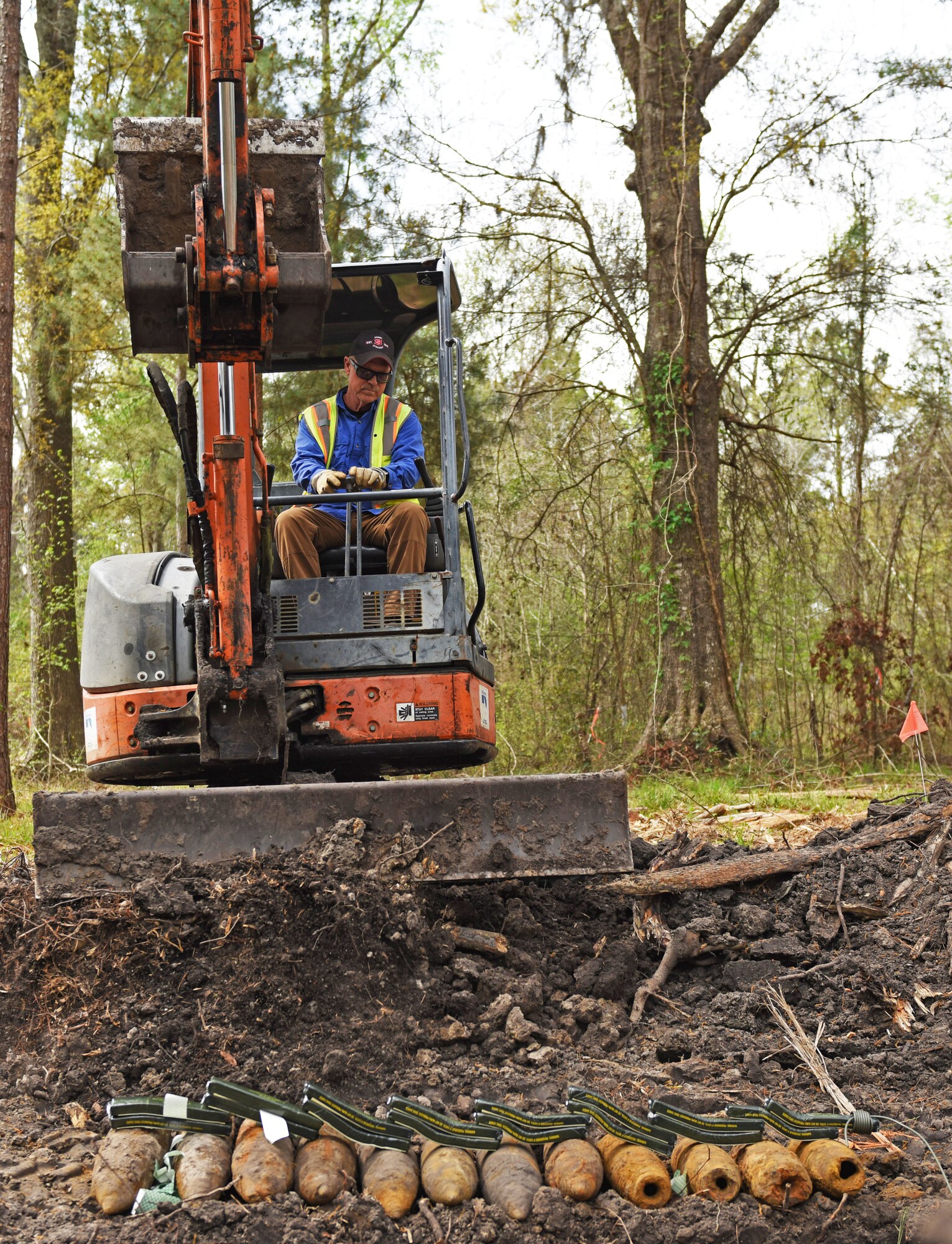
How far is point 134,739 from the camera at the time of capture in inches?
191

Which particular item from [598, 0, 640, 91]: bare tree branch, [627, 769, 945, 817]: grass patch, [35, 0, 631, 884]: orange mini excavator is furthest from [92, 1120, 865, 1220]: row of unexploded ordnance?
[598, 0, 640, 91]: bare tree branch

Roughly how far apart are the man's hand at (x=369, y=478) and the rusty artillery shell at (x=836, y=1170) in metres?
3.22

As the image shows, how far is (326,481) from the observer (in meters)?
5.00

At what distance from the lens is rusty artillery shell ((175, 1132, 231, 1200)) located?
8.55 feet

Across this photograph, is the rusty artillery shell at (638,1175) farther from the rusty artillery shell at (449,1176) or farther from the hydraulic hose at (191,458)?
the hydraulic hose at (191,458)

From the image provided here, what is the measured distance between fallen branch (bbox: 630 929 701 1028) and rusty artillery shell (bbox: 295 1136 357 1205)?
4.27ft

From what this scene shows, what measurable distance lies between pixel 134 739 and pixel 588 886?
6.52 ft

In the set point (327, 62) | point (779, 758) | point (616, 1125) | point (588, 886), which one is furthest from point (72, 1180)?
point (327, 62)

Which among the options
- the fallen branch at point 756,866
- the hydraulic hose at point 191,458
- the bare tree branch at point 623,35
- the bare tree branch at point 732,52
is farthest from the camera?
the bare tree branch at point 623,35

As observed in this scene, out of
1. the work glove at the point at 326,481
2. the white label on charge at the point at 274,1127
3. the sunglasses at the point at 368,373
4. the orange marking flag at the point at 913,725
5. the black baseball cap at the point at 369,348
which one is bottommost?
the white label on charge at the point at 274,1127

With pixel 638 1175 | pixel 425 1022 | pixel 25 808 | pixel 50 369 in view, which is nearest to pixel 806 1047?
pixel 638 1175

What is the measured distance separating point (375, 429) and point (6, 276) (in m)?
5.61

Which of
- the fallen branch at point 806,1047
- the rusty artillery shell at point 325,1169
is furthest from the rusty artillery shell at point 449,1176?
the fallen branch at point 806,1047

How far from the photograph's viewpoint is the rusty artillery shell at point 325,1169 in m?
2.62
